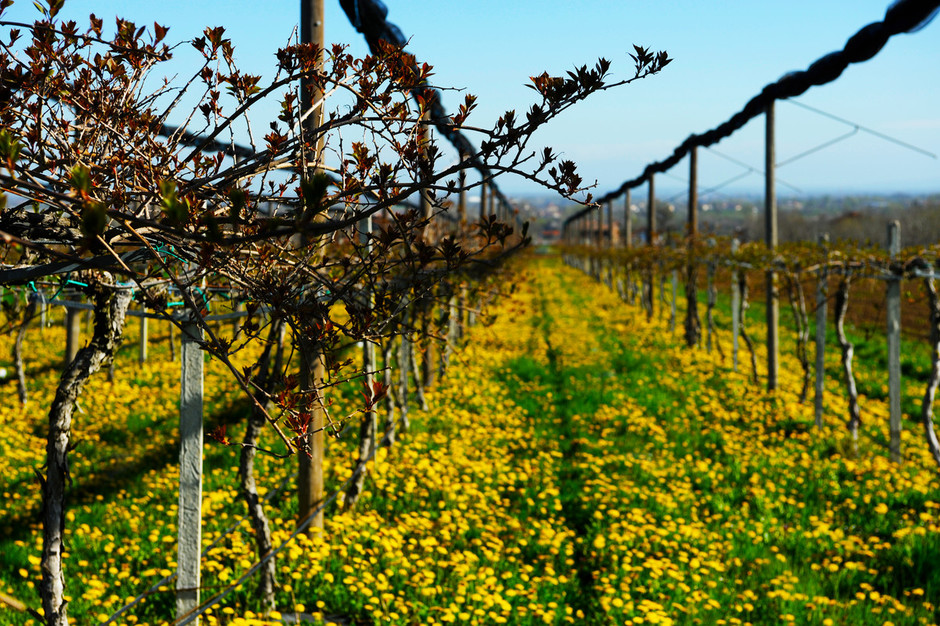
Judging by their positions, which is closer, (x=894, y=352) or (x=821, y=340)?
(x=894, y=352)

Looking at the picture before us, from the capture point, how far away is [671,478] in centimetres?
728

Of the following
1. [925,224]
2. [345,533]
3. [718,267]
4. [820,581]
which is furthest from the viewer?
[925,224]

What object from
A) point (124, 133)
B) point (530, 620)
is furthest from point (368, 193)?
point (530, 620)

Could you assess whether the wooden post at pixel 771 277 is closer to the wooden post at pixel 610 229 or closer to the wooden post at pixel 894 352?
the wooden post at pixel 894 352

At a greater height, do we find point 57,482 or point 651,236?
point 651,236

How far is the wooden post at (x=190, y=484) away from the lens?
4.15m

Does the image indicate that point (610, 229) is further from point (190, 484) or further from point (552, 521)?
point (190, 484)

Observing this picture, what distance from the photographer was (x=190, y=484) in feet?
13.7

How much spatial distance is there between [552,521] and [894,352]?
15.4 ft

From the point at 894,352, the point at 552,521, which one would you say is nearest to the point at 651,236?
the point at 894,352

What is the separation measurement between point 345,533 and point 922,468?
20.0 ft

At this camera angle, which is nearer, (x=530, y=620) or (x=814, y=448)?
(x=530, y=620)

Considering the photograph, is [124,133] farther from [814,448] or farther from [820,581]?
[814,448]

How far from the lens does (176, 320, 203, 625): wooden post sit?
4.15 meters
